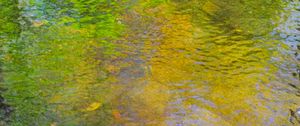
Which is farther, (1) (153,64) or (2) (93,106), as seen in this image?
(1) (153,64)

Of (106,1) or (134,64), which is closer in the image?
(134,64)

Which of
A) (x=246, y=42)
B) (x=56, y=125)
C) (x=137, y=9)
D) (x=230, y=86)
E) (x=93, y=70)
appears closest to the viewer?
(x=56, y=125)

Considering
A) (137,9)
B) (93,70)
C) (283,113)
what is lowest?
(283,113)

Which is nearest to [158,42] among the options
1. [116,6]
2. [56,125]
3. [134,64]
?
[134,64]

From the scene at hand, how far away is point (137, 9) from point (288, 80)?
11.0 feet

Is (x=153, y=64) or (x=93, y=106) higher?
(x=153, y=64)

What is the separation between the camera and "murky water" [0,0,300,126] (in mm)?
3539

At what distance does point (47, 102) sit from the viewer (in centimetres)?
367

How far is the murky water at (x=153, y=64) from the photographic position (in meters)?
3.54

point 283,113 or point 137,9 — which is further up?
point 137,9

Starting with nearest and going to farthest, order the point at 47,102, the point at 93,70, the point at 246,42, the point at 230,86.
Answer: the point at 47,102, the point at 230,86, the point at 93,70, the point at 246,42

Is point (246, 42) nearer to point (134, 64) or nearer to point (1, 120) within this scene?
point (134, 64)

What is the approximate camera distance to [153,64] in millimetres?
4500

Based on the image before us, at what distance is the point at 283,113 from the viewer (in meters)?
3.53
